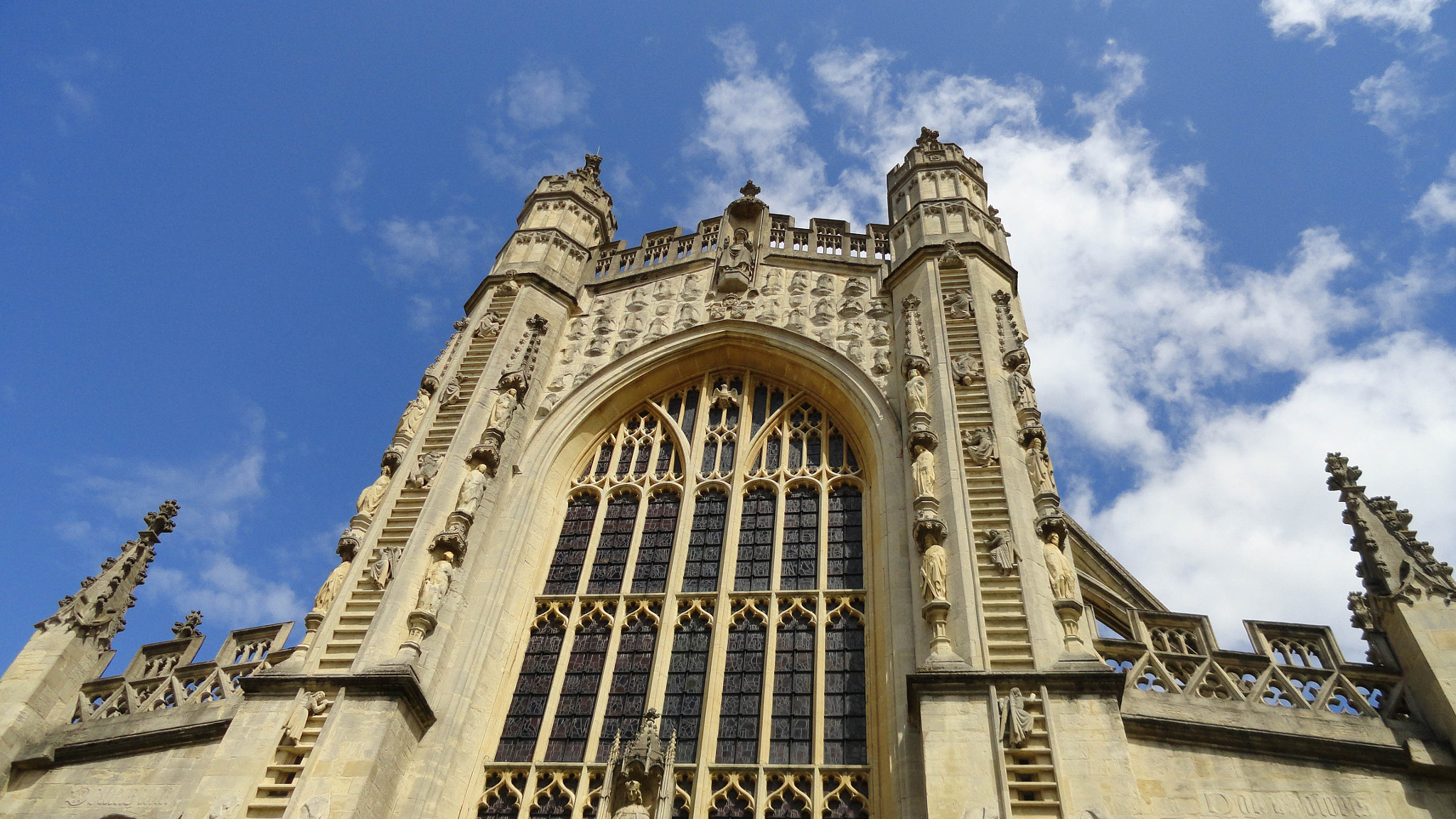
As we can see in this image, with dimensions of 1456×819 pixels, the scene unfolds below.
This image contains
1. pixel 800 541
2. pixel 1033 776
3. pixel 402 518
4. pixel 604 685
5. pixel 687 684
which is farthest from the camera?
pixel 800 541

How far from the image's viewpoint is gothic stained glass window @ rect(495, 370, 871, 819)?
11.7 m

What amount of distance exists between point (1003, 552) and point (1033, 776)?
2.84 metres

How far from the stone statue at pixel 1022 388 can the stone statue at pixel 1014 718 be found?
4.78m

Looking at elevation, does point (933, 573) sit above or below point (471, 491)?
below

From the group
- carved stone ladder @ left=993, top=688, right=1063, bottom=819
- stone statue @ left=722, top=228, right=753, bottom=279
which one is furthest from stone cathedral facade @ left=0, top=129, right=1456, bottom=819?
stone statue @ left=722, top=228, right=753, bottom=279

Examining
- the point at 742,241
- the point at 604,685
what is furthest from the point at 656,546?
the point at 742,241

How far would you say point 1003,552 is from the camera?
1187 cm

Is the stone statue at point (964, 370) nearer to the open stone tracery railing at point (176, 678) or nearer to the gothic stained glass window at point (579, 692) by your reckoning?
the gothic stained glass window at point (579, 692)

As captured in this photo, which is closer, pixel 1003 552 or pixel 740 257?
pixel 1003 552

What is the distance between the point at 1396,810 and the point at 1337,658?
6.24 ft

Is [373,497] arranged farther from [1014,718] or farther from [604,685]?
[1014,718]

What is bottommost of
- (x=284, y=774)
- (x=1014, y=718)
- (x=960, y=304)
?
(x=284, y=774)

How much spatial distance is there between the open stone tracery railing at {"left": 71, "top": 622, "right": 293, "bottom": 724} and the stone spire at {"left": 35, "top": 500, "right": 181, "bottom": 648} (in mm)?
754

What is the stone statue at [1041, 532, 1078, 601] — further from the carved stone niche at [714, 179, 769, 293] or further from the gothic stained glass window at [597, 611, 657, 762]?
the carved stone niche at [714, 179, 769, 293]
